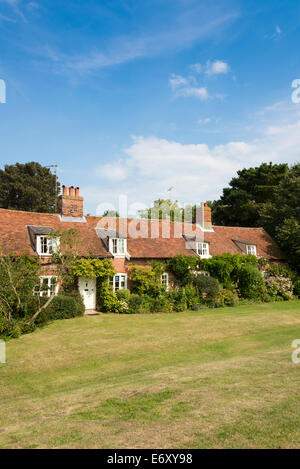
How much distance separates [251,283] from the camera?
27.5m

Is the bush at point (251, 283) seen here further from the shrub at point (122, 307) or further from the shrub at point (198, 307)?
the shrub at point (122, 307)

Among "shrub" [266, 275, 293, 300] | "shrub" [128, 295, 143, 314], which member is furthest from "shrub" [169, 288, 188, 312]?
"shrub" [266, 275, 293, 300]

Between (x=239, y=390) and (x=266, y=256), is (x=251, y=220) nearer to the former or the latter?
(x=266, y=256)

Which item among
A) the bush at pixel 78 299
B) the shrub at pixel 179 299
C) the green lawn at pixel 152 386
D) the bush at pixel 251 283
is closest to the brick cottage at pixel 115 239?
the bush at pixel 78 299

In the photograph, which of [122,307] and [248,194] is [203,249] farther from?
[248,194]

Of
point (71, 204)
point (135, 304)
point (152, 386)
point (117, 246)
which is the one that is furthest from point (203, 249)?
point (152, 386)

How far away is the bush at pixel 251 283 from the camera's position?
2740 centimetres

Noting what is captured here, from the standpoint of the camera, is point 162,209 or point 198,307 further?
point 162,209

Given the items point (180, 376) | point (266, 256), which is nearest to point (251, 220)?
point (266, 256)

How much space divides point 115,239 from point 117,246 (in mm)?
542

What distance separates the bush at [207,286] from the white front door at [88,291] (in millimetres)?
7898

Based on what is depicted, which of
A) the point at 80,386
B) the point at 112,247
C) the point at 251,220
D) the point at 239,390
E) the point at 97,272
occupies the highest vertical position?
the point at 251,220

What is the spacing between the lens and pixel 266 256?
31859 mm
